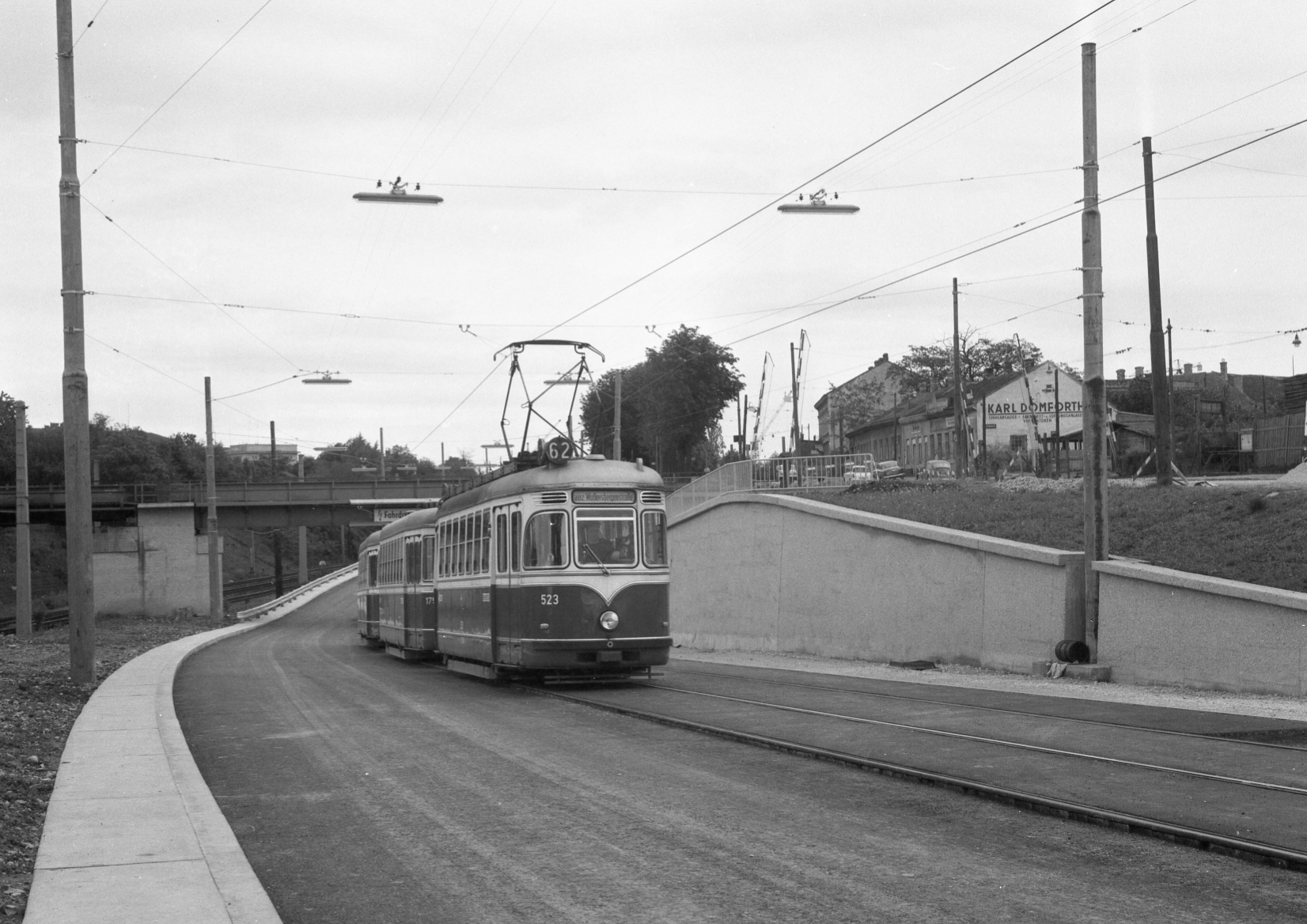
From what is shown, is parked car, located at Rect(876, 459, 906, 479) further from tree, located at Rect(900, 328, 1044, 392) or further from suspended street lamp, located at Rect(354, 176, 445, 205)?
tree, located at Rect(900, 328, 1044, 392)

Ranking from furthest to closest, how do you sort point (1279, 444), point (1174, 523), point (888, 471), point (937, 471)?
1. point (937, 471)
2. point (1279, 444)
3. point (888, 471)
4. point (1174, 523)

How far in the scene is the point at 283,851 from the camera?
784cm

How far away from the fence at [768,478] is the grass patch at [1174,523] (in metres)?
6.35

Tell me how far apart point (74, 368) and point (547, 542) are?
7056 mm

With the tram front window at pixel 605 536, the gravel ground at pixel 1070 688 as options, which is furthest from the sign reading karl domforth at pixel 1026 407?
the tram front window at pixel 605 536

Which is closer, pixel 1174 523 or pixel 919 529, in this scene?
pixel 1174 523

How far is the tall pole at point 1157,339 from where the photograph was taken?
27922 millimetres

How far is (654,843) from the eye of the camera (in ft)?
25.2

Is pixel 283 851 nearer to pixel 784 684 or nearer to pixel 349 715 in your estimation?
pixel 349 715

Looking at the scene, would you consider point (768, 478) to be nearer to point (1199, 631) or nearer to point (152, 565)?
point (1199, 631)

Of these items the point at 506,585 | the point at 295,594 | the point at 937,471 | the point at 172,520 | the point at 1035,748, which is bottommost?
the point at 295,594

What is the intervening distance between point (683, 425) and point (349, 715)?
220 feet

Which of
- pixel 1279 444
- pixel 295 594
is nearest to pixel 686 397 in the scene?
pixel 295 594

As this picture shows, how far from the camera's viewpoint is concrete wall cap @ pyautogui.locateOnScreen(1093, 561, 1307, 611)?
51.4 feet
